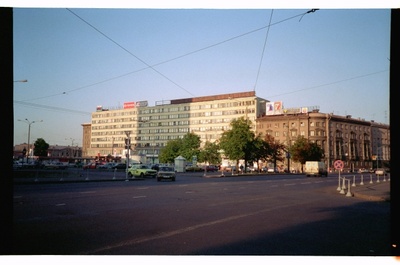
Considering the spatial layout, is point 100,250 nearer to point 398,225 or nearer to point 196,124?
point 398,225

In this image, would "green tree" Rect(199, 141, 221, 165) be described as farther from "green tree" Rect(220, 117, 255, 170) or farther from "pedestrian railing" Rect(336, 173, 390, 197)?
"pedestrian railing" Rect(336, 173, 390, 197)

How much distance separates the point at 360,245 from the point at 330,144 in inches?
4004

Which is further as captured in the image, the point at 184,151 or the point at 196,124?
the point at 196,124

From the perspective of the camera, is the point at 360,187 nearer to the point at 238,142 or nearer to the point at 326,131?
the point at 238,142

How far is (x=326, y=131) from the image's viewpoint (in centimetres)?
10075

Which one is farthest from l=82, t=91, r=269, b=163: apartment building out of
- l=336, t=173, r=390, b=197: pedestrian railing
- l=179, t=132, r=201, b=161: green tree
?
l=336, t=173, r=390, b=197: pedestrian railing

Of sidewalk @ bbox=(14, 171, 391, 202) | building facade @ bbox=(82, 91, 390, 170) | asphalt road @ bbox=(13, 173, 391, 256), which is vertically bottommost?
sidewalk @ bbox=(14, 171, 391, 202)

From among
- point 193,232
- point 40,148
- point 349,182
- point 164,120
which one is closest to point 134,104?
point 164,120

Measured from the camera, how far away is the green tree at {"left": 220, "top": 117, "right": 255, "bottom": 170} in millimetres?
60344

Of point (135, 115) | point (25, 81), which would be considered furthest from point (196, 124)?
point (25, 81)

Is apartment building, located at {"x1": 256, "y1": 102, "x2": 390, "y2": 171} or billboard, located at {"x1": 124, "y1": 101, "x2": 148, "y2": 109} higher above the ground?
billboard, located at {"x1": 124, "y1": 101, "x2": 148, "y2": 109}

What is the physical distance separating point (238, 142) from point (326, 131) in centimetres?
5135

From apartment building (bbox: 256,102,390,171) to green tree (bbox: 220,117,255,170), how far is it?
36.4 metres

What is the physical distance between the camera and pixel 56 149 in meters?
187
